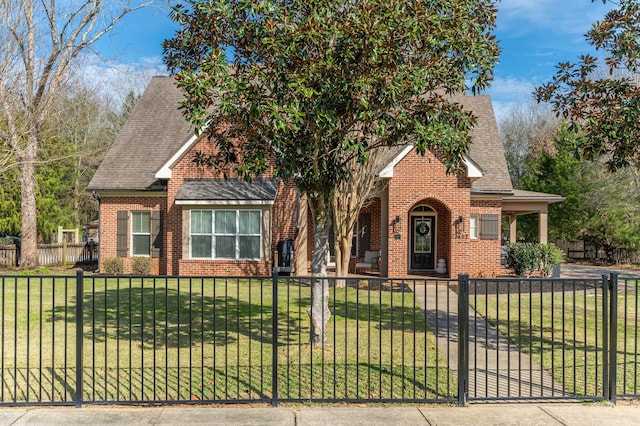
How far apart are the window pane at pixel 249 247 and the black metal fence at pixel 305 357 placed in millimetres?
5672

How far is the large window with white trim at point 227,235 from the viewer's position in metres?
17.1

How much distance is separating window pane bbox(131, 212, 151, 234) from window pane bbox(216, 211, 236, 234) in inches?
129

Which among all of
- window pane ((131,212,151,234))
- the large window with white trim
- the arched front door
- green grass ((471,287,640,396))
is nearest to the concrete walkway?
green grass ((471,287,640,396))

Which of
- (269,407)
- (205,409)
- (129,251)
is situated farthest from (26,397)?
(129,251)

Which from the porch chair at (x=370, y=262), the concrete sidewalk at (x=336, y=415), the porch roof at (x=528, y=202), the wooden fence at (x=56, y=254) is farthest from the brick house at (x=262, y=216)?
the concrete sidewalk at (x=336, y=415)

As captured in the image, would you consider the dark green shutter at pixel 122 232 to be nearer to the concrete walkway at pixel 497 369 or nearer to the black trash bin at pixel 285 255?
the black trash bin at pixel 285 255

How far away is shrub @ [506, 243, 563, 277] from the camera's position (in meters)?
17.4

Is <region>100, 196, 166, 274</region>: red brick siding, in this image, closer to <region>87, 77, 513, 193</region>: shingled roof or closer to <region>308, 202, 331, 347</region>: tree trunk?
<region>87, 77, 513, 193</region>: shingled roof

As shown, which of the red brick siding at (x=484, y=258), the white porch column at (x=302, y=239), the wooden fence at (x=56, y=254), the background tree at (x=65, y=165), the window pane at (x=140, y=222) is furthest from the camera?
the background tree at (x=65, y=165)

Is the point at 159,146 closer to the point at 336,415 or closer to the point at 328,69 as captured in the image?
the point at 328,69

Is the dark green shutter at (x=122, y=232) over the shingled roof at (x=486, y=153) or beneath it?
beneath

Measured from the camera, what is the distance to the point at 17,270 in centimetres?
2025

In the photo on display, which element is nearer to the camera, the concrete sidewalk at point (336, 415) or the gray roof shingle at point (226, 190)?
the concrete sidewalk at point (336, 415)

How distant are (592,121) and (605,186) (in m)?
21.7
